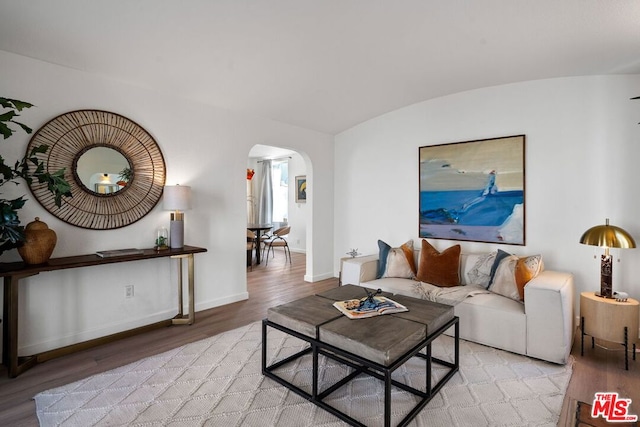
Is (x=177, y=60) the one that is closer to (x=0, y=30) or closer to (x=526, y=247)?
(x=0, y=30)

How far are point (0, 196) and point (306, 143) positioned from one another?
3473 millimetres

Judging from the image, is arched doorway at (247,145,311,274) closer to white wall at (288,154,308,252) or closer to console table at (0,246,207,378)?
white wall at (288,154,308,252)

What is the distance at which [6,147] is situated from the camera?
262 centimetres

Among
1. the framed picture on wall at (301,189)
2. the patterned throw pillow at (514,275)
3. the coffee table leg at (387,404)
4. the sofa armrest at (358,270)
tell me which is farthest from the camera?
the framed picture on wall at (301,189)

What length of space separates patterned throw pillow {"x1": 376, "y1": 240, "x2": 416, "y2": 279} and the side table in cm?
159

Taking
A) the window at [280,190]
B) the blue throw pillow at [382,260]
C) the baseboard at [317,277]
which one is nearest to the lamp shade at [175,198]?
the blue throw pillow at [382,260]

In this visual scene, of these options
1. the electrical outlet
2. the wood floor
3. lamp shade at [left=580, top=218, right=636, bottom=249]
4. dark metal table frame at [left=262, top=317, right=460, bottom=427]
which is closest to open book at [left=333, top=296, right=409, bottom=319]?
dark metal table frame at [left=262, top=317, right=460, bottom=427]

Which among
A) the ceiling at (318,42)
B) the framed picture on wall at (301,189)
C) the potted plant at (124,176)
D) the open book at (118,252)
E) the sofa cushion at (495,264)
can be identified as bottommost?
the sofa cushion at (495,264)

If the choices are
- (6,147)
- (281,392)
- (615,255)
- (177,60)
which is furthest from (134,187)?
(615,255)

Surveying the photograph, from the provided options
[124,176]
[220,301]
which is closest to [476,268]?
[220,301]

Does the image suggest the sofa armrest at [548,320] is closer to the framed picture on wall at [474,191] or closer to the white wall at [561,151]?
the white wall at [561,151]

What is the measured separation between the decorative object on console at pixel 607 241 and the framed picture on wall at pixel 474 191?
0.77 metres

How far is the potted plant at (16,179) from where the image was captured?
2.22m

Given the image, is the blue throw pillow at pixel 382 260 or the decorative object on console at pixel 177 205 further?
the blue throw pillow at pixel 382 260
